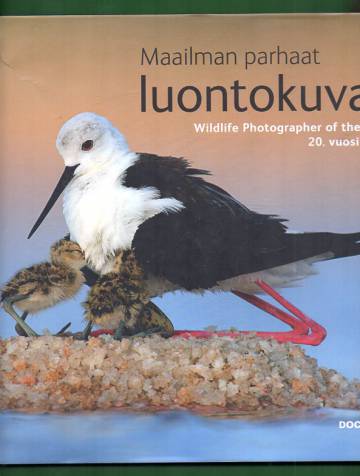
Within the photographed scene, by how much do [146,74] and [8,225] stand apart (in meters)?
1.04

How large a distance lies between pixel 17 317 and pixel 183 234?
94cm

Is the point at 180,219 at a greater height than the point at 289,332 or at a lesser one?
greater

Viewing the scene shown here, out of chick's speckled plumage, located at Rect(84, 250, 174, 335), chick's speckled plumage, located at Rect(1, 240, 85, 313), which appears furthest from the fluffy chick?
chick's speckled plumage, located at Rect(84, 250, 174, 335)

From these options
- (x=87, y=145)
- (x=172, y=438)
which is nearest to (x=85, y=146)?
(x=87, y=145)

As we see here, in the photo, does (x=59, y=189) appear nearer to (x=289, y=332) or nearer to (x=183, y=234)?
(x=183, y=234)

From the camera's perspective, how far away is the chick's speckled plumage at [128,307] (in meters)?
4.23

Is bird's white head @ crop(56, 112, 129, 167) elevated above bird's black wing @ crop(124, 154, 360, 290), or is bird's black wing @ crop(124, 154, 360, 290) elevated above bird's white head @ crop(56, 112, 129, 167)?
bird's white head @ crop(56, 112, 129, 167)

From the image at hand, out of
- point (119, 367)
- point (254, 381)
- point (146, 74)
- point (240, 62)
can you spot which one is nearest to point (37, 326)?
point (119, 367)

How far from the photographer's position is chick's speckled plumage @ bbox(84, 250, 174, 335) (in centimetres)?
423

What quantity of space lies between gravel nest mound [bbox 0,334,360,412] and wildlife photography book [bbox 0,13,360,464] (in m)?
0.01

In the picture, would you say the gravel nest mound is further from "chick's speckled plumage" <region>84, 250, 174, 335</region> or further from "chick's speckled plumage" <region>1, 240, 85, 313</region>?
"chick's speckled plumage" <region>1, 240, 85, 313</region>

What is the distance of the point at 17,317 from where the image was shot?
425 cm

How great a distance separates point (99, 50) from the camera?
4277 millimetres

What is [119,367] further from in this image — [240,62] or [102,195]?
[240,62]
